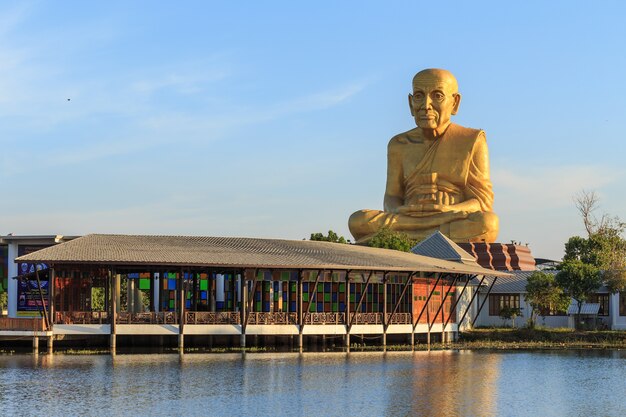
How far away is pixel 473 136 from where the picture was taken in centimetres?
9294

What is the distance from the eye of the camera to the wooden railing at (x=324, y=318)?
5756 centimetres

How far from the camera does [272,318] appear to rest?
5662cm

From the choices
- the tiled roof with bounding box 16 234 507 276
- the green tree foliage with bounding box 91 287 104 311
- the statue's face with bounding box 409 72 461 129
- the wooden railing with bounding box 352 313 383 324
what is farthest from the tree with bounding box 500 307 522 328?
the green tree foliage with bounding box 91 287 104 311

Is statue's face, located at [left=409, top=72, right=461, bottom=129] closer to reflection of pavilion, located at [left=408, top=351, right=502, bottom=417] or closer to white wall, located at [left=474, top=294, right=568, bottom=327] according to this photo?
white wall, located at [left=474, top=294, right=568, bottom=327]

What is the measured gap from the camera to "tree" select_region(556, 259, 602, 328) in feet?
234

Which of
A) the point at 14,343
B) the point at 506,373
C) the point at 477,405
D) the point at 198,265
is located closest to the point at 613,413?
the point at 477,405

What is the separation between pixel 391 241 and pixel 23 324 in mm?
35178

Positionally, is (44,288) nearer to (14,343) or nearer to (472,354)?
(14,343)

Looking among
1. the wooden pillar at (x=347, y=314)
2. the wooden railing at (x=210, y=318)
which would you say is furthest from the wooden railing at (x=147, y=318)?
the wooden pillar at (x=347, y=314)

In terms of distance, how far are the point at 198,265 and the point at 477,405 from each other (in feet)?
60.2

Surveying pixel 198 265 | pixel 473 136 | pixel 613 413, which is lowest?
pixel 613 413

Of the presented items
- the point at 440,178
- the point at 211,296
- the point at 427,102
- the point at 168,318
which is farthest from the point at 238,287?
the point at 440,178

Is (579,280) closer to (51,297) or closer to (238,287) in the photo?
(238,287)

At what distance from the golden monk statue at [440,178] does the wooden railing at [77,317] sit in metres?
39.1
